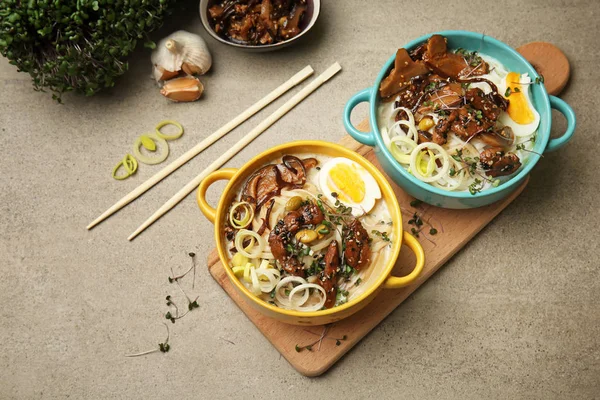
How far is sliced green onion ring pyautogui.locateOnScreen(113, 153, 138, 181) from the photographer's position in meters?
3.52

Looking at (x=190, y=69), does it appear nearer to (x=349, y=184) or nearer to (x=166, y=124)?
(x=166, y=124)

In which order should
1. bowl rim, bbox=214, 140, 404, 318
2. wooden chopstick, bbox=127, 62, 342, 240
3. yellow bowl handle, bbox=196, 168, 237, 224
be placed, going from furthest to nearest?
wooden chopstick, bbox=127, 62, 342, 240
yellow bowl handle, bbox=196, 168, 237, 224
bowl rim, bbox=214, 140, 404, 318

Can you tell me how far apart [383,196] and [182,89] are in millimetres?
1419

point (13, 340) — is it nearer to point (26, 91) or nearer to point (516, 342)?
point (26, 91)

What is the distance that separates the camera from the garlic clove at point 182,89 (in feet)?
11.6

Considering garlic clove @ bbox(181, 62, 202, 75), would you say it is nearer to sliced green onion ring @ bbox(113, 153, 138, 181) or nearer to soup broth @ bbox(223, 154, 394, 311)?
sliced green onion ring @ bbox(113, 153, 138, 181)

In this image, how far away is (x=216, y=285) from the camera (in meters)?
3.33

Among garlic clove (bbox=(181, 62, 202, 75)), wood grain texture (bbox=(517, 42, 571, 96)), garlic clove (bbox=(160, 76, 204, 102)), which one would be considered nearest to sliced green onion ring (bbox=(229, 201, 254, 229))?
garlic clove (bbox=(160, 76, 204, 102))

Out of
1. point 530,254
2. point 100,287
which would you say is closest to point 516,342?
point 530,254

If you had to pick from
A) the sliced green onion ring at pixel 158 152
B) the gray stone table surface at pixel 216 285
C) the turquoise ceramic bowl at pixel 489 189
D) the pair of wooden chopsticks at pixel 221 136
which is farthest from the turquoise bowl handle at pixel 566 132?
the sliced green onion ring at pixel 158 152

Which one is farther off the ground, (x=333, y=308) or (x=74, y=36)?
(x=74, y=36)

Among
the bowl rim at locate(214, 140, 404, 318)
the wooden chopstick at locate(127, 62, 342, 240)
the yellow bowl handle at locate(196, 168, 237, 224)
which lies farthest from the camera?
the wooden chopstick at locate(127, 62, 342, 240)

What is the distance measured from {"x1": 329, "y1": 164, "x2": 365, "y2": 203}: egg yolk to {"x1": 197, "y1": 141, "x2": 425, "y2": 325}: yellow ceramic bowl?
0.06 meters

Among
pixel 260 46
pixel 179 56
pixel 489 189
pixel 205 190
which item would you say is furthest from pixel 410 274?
pixel 179 56
